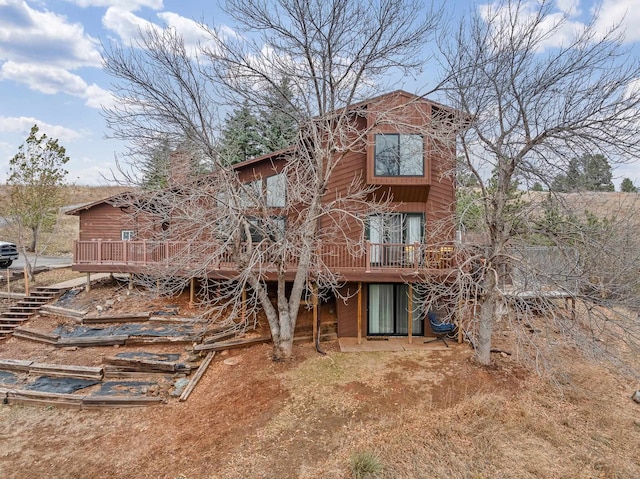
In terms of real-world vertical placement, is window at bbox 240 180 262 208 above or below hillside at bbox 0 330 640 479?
above

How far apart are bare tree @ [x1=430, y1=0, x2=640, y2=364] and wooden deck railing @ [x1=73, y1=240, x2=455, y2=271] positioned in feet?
5.69

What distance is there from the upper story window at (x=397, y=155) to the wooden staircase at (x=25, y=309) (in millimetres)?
13379

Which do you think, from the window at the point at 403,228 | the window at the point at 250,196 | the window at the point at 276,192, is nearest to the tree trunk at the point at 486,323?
the window at the point at 403,228

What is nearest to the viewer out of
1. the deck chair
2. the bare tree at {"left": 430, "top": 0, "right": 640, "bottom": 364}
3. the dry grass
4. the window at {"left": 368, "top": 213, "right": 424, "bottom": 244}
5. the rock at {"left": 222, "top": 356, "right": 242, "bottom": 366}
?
the bare tree at {"left": 430, "top": 0, "right": 640, "bottom": 364}

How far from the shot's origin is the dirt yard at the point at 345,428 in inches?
223

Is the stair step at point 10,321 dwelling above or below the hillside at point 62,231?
below

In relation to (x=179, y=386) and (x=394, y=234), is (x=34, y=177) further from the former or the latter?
(x=394, y=234)

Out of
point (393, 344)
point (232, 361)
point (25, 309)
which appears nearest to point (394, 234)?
point (393, 344)

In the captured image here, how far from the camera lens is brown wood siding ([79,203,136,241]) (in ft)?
50.2

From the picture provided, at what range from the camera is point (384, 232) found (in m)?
11.5

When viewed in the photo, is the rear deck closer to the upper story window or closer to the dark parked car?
the upper story window

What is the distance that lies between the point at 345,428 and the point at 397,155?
8.31 meters

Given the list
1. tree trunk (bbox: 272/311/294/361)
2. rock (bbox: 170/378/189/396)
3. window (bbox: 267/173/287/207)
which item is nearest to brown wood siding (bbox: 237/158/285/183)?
window (bbox: 267/173/287/207)

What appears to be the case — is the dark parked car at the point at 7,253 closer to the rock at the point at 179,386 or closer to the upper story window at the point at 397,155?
the rock at the point at 179,386
